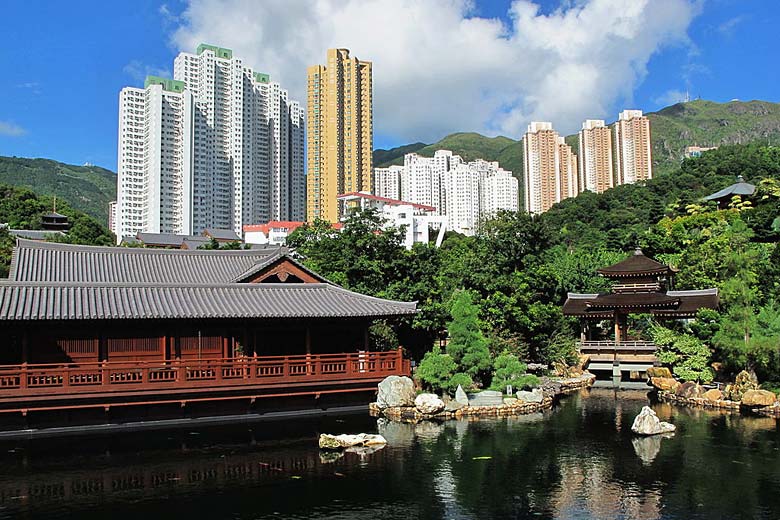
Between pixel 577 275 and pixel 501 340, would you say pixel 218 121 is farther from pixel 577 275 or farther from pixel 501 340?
pixel 501 340

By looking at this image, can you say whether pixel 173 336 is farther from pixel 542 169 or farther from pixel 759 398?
pixel 542 169

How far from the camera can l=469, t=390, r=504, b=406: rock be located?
873 inches

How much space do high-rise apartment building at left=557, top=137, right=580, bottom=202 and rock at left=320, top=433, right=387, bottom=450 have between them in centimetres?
11014

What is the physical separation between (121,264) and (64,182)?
115861 mm

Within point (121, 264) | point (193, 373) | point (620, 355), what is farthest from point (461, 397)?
point (121, 264)

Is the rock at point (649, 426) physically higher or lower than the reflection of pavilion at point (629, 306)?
lower

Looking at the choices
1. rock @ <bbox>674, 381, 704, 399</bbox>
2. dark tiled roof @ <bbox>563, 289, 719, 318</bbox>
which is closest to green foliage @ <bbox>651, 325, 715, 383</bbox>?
rock @ <bbox>674, 381, 704, 399</bbox>

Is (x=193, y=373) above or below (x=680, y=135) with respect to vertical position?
below

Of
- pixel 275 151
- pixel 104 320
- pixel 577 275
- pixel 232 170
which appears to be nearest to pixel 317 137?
pixel 275 151

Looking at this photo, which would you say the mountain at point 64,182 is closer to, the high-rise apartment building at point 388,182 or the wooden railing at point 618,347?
the high-rise apartment building at point 388,182

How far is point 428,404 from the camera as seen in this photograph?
20.7 meters

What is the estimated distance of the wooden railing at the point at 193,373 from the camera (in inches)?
680

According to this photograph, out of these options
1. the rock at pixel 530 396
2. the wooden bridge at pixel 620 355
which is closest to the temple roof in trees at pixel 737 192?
the wooden bridge at pixel 620 355

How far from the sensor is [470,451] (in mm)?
16625
